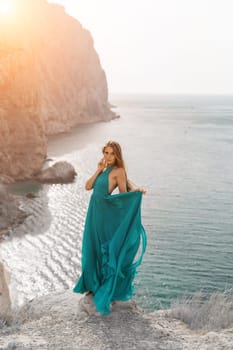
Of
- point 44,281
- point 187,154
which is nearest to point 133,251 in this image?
point 44,281

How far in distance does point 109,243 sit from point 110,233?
18 centimetres

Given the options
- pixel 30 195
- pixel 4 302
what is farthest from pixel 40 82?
pixel 4 302

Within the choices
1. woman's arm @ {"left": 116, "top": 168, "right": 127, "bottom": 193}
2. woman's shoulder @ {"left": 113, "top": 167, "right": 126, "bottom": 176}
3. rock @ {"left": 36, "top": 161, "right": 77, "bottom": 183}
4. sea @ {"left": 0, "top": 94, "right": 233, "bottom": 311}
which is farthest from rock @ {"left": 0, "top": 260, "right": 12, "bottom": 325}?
rock @ {"left": 36, "top": 161, "right": 77, "bottom": 183}

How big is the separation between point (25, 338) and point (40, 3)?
96648mm

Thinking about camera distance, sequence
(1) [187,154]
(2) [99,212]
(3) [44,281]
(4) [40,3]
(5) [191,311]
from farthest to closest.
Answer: (4) [40,3] → (1) [187,154] → (3) [44,281] → (5) [191,311] → (2) [99,212]

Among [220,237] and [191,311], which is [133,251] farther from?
[220,237]

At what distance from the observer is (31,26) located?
85.1 m

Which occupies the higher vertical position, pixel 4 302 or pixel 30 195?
pixel 4 302

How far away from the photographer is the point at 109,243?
25.3 feet

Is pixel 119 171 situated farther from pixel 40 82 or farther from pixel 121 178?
pixel 40 82

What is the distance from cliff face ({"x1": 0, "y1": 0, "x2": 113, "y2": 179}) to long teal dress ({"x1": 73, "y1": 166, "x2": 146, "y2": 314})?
31115 millimetres

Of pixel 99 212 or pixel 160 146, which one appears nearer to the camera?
pixel 99 212

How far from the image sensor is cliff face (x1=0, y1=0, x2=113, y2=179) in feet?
129

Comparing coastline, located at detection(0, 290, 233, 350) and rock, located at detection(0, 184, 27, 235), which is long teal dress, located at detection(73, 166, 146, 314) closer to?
coastline, located at detection(0, 290, 233, 350)
